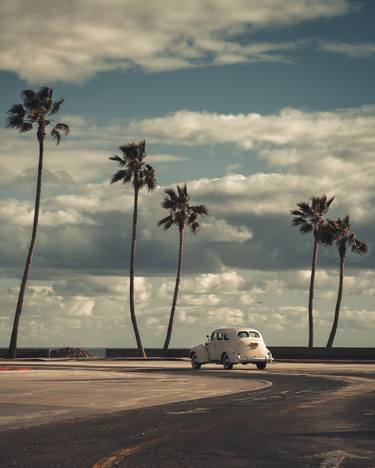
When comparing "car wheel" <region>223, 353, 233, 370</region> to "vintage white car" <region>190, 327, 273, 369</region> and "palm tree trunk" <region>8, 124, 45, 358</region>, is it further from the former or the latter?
"palm tree trunk" <region>8, 124, 45, 358</region>

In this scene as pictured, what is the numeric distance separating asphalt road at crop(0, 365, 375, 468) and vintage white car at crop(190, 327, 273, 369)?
17861 mm

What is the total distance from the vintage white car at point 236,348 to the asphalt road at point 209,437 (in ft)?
58.6

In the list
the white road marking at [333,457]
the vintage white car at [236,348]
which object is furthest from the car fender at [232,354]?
the white road marking at [333,457]

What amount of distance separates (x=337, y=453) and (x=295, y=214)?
5855 centimetres

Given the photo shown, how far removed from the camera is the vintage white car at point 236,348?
117ft

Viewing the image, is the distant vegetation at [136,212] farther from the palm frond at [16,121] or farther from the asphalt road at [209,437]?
the asphalt road at [209,437]

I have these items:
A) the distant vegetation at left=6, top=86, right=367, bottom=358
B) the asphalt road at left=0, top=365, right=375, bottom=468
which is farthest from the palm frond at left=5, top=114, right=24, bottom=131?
the asphalt road at left=0, top=365, right=375, bottom=468

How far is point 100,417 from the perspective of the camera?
14453mm

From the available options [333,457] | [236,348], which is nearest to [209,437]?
[333,457]

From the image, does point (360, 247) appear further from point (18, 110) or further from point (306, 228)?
point (18, 110)

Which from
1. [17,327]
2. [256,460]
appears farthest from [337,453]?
[17,327]

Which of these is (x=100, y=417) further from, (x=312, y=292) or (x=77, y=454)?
(x=312, y=292)

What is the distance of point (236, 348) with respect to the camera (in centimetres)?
3569

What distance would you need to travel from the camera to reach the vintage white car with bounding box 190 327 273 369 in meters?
35.7
